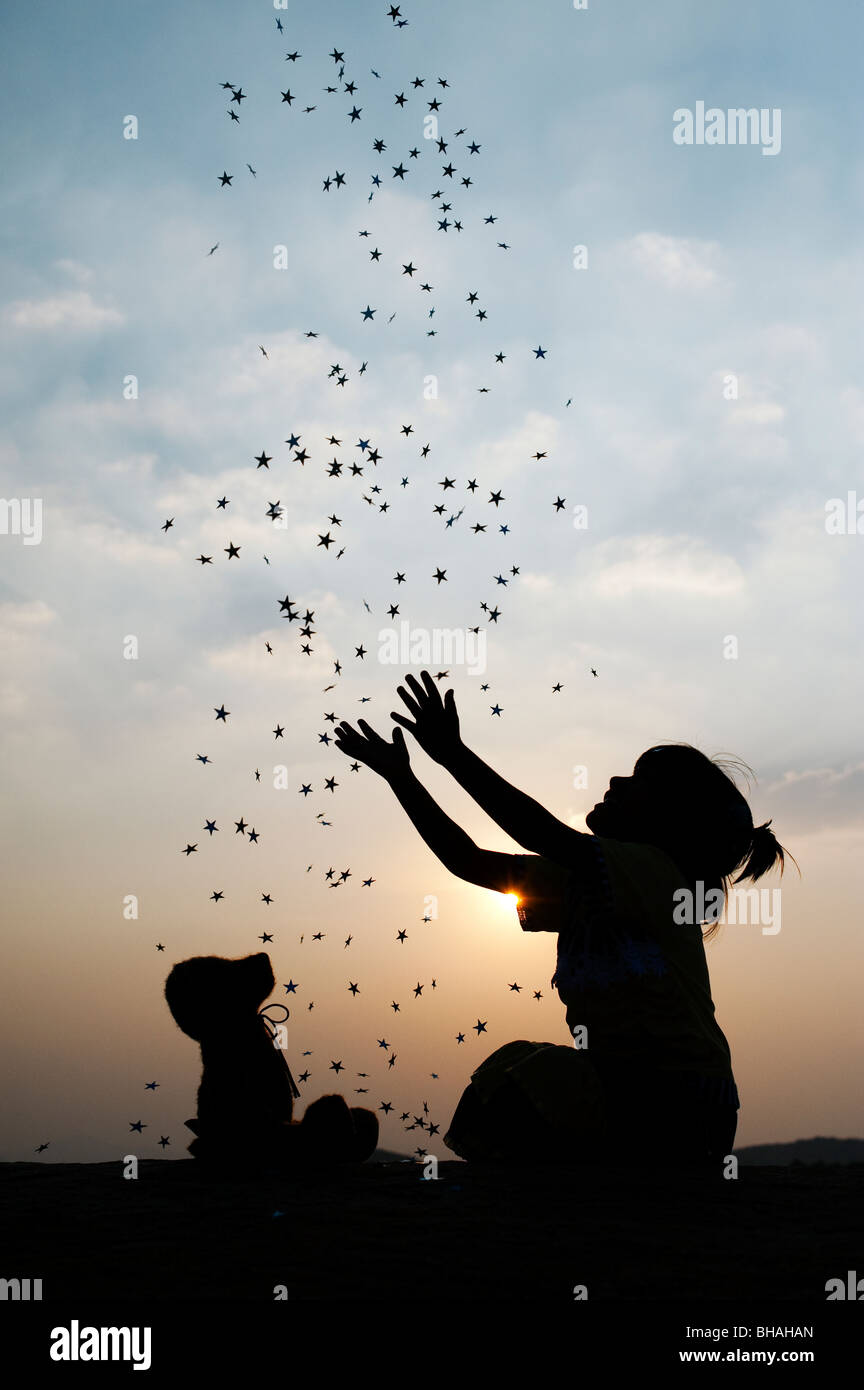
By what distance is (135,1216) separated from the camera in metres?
4.18

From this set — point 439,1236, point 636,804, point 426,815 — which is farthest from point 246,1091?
point 636,804

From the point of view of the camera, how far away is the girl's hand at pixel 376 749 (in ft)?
20.1

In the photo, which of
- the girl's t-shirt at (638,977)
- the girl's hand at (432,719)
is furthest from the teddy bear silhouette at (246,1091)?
the girl's hand at (432,719)

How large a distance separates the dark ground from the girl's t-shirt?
0.52 m

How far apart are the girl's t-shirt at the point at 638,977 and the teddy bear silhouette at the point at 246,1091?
179 centimetres

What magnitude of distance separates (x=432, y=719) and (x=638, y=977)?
1.68 m

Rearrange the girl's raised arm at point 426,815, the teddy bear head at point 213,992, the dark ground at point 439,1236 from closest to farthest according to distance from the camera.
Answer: the dark ground at point 439,1236 < the girl's raised arm at point 426,815 < the teddy bear head at point 213,992

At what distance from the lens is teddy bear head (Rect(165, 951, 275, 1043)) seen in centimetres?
637

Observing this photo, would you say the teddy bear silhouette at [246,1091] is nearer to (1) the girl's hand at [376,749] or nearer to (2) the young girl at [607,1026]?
(2) the young girl at [607,1026]

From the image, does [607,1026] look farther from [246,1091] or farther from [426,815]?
[246,1091]
